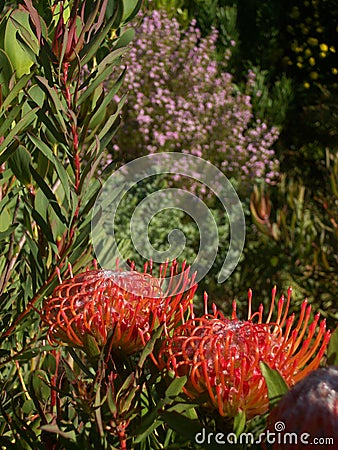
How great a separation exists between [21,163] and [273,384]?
1.48ft

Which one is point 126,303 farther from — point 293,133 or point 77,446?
point 293,133

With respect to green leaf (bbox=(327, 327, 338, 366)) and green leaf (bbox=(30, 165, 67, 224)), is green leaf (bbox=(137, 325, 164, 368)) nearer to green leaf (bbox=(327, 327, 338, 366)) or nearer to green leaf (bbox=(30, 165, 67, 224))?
green leaf (bbox=(327, 327, 338, 366))

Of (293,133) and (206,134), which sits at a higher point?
(293,133)

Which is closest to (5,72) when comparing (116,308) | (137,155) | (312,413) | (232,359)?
(116,308)

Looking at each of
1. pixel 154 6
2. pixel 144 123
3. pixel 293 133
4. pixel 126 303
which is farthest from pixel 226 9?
pixel 126 303

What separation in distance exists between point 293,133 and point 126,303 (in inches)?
201

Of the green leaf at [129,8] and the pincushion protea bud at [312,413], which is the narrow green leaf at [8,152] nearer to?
the green leaf at [129,8]

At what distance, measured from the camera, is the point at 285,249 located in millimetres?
3145

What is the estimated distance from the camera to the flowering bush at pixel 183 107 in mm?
4270

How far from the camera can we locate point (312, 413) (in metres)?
0.39

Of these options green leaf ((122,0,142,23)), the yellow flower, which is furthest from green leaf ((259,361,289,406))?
the yellow flower

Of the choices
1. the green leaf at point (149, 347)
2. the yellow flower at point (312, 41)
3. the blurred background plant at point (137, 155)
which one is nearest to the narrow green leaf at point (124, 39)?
the blurred background plant at point (137, 155)

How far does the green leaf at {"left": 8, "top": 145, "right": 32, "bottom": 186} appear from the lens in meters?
0.78

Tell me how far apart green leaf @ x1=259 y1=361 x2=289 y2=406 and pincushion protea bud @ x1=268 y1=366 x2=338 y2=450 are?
0.04 m
